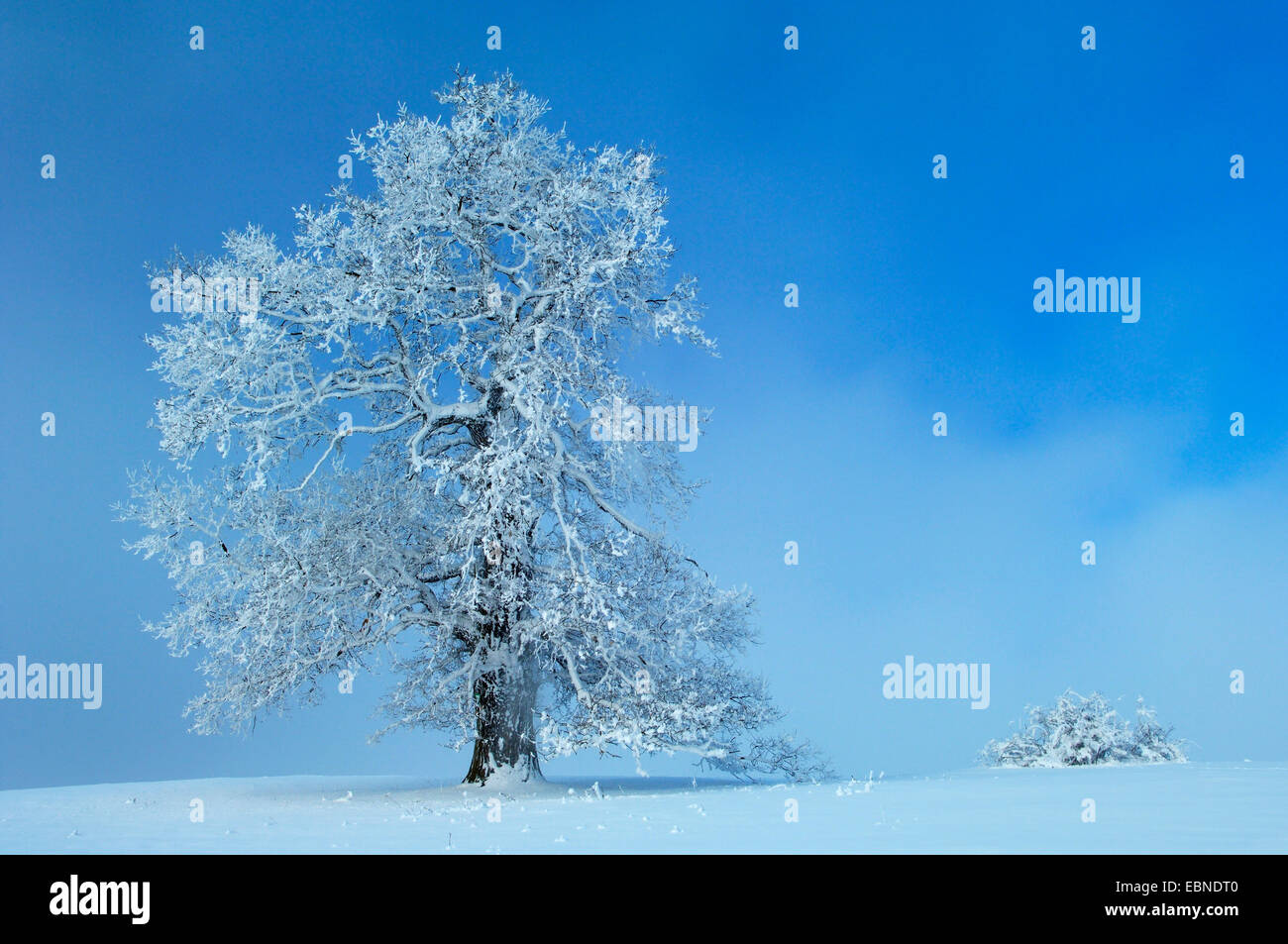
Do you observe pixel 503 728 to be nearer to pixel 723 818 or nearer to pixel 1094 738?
pixel 723 818

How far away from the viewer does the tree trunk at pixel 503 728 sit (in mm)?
15570

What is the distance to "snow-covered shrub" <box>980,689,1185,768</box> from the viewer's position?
1822cm

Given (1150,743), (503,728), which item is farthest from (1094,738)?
(503,728)

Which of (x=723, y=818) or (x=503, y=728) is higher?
(x=723, y=818)

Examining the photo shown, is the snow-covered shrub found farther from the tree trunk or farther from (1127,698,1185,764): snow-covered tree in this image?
the tree trunk

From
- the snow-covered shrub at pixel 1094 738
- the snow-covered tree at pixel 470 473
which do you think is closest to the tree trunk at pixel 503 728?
the snow-covered tree at pixel 470 473

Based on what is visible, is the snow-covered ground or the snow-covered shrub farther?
the snow-covered shrub

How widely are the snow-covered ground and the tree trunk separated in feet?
2.27

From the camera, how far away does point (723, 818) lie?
9.32 m

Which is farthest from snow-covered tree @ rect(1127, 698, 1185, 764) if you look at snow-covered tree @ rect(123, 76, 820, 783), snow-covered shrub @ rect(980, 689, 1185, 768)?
snow-covered tree @ rect(123, 76, 820, 783)

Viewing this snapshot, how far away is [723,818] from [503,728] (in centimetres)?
707

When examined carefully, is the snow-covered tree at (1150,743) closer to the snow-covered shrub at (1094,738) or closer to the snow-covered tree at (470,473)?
the snow-covered shrub at (1094,738)
